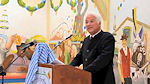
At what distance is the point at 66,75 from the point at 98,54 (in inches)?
20.0

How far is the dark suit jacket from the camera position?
2303 millimetres

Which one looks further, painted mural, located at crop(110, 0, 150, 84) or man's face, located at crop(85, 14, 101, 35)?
painted mural, located at crop(110, 0, 150, 84)

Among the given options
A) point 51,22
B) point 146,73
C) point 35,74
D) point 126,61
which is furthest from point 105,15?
point 51,22

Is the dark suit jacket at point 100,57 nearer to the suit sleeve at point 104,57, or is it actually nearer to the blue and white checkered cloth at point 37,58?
the suit sleeve at point 104,57

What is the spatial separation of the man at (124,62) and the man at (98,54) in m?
0.78

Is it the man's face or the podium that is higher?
the man's face

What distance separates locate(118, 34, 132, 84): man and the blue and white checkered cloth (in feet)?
3.72

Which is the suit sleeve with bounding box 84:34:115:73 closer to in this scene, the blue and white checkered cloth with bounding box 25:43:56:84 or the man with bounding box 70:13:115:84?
the man with bounding box 70:13:115:84

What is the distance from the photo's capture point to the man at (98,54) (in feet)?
7.57

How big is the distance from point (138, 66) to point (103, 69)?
0.74 metres

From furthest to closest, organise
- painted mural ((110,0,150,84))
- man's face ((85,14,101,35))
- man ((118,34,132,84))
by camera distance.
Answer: man ((118,34,132,84)) → painted mural ((110,0,150,84)) → man's face ((85,14,101,35))

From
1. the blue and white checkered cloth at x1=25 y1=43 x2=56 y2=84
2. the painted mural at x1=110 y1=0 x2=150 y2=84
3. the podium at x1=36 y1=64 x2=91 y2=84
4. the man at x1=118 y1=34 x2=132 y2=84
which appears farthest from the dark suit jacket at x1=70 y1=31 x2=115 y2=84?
the man at x1=118 y1=34 x2=132 y2=84

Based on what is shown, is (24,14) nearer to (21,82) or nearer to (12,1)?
(12,1)

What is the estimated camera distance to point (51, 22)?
20.6ft
